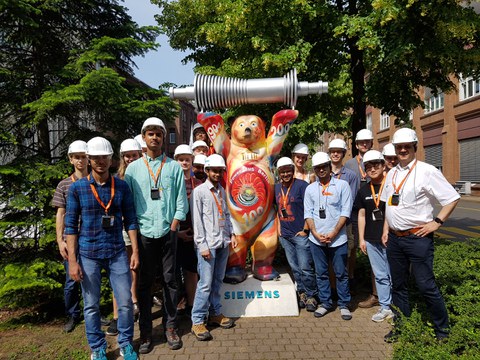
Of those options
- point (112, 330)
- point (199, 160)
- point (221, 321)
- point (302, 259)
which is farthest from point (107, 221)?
point (302, 259)

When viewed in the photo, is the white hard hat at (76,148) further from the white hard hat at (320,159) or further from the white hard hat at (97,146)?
the white hard hat at (320,159)

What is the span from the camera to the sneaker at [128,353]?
3211 millimetres

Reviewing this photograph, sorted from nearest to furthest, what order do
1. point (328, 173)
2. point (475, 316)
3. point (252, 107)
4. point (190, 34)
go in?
point (475, 316)
point (328, 173)
point (252, 107)
point (190, 34)

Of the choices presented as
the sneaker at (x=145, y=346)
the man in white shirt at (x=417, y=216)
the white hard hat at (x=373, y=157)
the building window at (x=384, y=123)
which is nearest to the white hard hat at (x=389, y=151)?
the white hard hat at (x=373, y=157)

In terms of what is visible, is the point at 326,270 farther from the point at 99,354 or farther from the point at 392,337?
the point at 99,354

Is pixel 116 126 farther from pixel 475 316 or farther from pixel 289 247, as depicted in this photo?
pixel 475 316

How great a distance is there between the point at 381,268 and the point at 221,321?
6.19 feet

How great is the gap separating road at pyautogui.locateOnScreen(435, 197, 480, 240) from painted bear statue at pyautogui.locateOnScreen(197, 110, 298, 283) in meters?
5.64

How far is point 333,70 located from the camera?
7078 millimetres

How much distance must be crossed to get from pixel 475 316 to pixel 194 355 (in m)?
2.63

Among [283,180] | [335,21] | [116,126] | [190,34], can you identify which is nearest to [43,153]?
[116,126]

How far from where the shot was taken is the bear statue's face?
458 centimetres

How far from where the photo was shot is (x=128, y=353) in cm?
322

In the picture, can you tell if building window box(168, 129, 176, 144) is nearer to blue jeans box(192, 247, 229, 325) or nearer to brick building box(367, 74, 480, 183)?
brick building box(367, 74, 480, 183)
